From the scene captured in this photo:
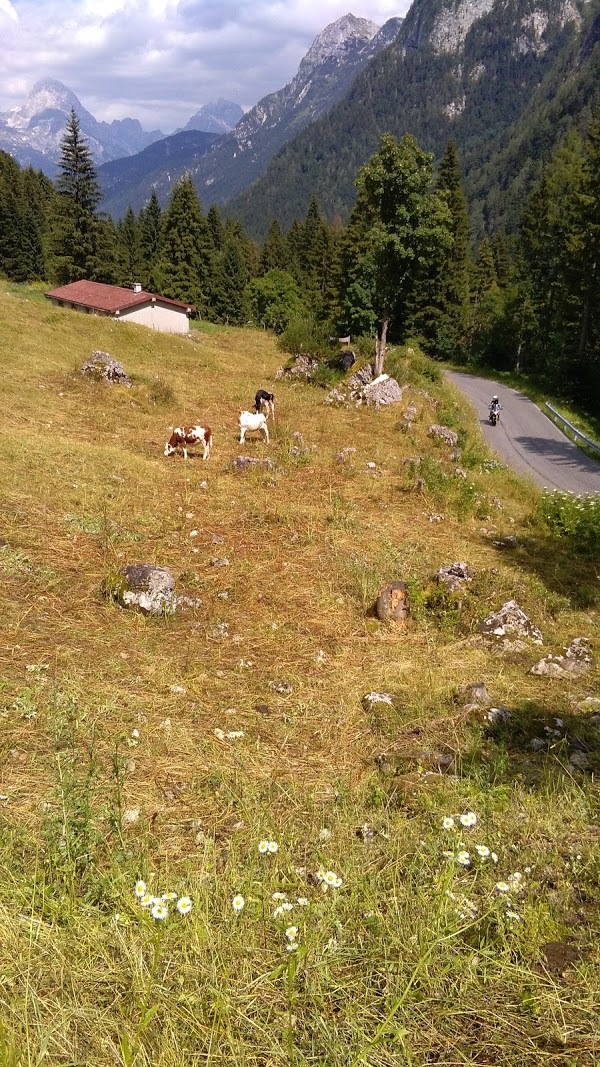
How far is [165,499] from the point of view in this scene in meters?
11.2

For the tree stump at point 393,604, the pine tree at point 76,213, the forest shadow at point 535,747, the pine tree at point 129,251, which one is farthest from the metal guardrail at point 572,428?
the pine tree at point 129,251

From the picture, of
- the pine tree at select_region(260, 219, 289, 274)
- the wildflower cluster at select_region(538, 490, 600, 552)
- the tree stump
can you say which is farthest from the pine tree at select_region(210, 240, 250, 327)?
the tree stump

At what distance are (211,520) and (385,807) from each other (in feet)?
23.4

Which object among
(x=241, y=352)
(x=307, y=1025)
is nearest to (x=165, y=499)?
(x=307, y=1025)

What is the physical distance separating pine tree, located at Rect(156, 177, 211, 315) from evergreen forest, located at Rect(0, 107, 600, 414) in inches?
5.4

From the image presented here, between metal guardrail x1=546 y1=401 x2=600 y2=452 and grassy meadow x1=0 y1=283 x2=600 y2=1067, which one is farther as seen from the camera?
metal guardrail x1=546 y1=401 x2=600 y2=452

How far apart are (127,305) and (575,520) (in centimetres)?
3345

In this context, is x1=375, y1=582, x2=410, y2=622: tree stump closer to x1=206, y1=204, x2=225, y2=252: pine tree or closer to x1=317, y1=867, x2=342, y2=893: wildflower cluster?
x1=317, y1=867, x2=342, y2=893: wildflower cluster

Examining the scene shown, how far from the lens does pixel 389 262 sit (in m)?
Result: 23.5

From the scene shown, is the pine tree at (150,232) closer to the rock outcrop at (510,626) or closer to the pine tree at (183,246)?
the pine tree at (183,246)

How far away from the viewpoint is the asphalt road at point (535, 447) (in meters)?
18.7

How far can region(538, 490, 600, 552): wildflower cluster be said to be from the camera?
1152 cm

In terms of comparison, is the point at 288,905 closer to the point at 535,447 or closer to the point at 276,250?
the point at 535,447

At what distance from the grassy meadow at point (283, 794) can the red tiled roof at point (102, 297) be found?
2906 cm
